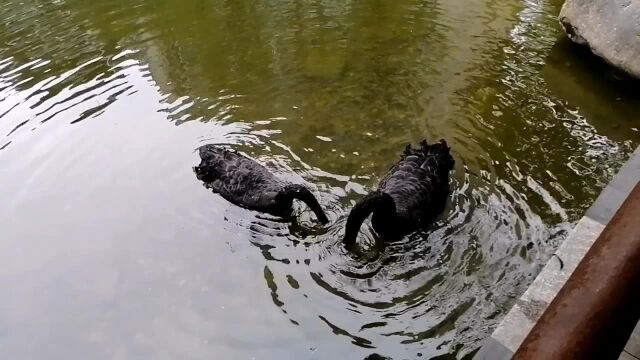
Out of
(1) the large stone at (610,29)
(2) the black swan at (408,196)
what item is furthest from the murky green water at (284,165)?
(1) the large stone at (610,29)

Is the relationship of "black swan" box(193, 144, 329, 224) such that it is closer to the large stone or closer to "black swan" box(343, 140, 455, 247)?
"black swan" box(343, 140, 455, 247)

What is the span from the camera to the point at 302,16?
35.4ft

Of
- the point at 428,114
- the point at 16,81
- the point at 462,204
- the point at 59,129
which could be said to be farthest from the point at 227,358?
the point at 16,81

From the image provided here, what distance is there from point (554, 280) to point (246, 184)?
3.24 m

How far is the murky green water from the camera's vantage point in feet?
16.1

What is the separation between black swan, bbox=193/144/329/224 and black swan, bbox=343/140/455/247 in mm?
587

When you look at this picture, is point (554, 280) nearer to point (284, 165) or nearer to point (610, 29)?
point (284, 165)

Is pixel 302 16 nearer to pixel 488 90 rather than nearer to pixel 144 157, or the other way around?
pixel 488 90

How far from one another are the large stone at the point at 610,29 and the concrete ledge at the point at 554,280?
377 cm

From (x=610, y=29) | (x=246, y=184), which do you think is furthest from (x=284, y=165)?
(x=610, y=29)

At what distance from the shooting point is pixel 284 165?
267 inches

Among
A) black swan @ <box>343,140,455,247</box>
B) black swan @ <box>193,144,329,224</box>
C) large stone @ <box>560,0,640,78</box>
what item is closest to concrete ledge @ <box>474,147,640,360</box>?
black swan @ <box>343,140,455,247</box>

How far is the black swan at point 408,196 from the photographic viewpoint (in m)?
4.97

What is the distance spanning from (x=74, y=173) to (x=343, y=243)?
11.3 feet
